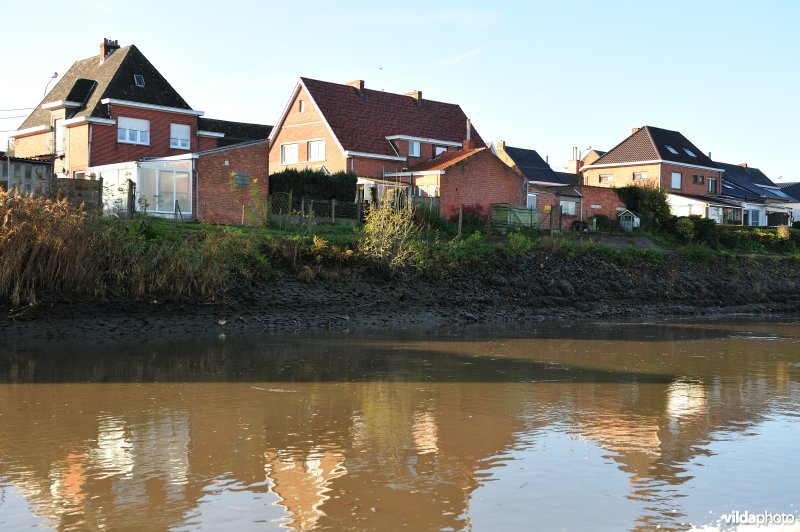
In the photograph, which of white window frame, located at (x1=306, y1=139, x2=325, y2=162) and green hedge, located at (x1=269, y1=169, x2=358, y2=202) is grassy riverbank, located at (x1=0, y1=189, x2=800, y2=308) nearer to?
green hedge, located at (x1=269, y1=169, x2=358, y2=202)

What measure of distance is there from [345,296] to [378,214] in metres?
3.87

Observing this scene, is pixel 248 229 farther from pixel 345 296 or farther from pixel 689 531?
pixel 689 531

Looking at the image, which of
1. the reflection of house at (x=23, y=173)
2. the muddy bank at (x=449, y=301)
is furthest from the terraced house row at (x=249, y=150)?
the muddy bank at (x=449, y=301)

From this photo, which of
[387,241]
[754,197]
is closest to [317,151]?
[387,241]

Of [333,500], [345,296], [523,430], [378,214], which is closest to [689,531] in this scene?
[333,500]

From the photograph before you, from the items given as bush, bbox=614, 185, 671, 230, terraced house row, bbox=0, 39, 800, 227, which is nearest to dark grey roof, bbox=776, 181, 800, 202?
terraced house row, bbox=0, 39, 800, 227

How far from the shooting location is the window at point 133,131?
135 feet

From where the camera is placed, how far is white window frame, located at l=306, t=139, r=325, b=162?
48.5 m

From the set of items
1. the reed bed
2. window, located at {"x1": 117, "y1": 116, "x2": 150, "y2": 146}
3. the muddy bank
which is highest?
window, located at {"x1": 117, "y1": 116, "x2": 150, "y2": 146}

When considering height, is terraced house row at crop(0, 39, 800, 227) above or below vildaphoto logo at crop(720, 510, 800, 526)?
above

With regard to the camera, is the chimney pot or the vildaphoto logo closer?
the vildaphoto logo

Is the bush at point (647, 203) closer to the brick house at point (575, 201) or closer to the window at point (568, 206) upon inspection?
the brick house at point (575, 201)

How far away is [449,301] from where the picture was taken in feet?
93.0

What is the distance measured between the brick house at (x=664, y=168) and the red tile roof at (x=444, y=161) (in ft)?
68.9
